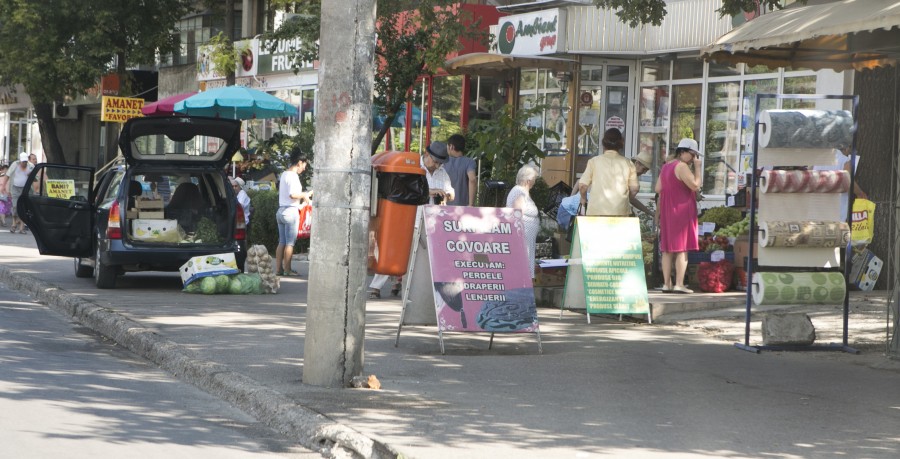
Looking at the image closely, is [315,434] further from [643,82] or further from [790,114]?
[643,82]

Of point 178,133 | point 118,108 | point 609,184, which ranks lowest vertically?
point 609,184

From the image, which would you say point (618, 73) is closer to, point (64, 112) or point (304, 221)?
point (304, 221)

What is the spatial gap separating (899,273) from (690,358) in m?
1.87

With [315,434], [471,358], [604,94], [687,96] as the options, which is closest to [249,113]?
[604,94]

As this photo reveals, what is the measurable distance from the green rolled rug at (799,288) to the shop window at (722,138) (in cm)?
881

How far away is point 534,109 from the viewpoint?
16438 millimetres

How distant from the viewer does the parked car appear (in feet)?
47.8

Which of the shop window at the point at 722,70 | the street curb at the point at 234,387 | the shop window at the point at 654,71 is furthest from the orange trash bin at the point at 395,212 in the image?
the shop window at the point at 654,71

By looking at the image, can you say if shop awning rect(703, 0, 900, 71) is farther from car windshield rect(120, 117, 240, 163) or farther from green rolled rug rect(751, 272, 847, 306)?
car windshield rect(120, 117, 240, 163)

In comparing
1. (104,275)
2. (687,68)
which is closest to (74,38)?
(687,68)

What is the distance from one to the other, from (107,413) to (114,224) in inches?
284

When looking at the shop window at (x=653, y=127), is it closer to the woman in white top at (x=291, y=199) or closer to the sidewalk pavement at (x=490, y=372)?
the woman in white top at (x=291, y=199)

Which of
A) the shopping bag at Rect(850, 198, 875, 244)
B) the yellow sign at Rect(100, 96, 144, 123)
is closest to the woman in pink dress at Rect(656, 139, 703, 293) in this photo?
the shopping bag at Rect(850, 198, 875, 244)

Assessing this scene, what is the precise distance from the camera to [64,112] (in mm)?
47125
